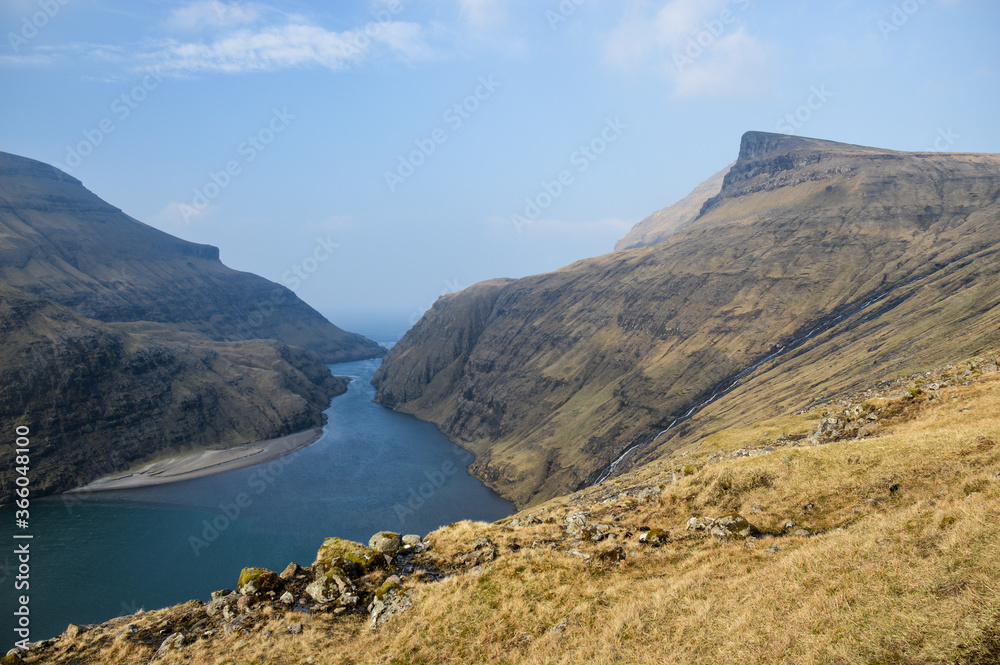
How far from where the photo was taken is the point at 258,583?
2352cm

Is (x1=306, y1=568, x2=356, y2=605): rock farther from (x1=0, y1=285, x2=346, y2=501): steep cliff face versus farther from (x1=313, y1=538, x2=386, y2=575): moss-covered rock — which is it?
(x1=0, y1=285, x2=346, y2=501): steep cliff face

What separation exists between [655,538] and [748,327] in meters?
121

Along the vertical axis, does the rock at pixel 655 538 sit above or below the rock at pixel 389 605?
above

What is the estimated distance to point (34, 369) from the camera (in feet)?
403

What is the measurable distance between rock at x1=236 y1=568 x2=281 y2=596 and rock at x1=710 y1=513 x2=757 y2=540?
21110mm

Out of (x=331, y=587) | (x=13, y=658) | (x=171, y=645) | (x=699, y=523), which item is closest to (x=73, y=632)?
(x=13, y=658)

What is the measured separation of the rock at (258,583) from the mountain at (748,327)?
71872mm

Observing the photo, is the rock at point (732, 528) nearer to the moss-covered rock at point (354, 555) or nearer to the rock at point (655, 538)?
the rock at point (655, 538)

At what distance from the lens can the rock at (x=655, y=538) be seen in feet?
71.8

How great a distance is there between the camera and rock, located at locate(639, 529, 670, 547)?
21.9 m

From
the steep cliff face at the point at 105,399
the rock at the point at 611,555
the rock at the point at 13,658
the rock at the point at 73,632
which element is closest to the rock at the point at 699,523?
the rock at the point at 611,555

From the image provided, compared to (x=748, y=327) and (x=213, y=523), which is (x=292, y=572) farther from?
(x=748, y=327)

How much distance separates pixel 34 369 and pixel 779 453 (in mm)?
165395

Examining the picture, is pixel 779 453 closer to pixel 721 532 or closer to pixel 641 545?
pixel 721 532
